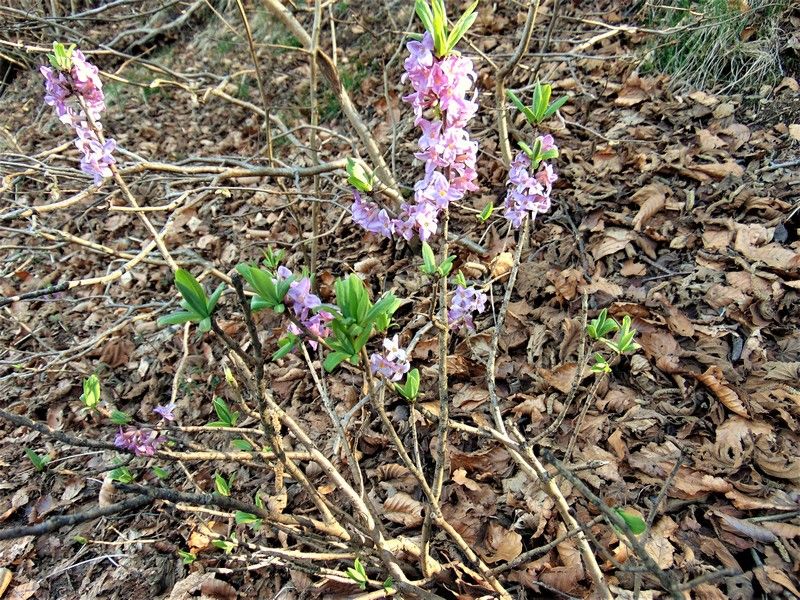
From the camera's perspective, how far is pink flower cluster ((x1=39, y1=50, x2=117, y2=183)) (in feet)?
5.07

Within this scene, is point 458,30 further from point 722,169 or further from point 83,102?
point 722,169

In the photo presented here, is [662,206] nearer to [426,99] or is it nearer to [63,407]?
[426,99]

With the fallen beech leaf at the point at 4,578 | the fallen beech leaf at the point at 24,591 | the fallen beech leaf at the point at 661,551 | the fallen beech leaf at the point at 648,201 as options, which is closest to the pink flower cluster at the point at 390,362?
the fallen beech leaf at the point at 661,551

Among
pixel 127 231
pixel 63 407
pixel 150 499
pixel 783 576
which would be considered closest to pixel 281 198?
pixel 127 231

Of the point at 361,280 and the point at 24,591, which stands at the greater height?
the point at 361,280

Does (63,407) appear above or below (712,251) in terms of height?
below

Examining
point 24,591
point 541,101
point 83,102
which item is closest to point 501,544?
point 541,101

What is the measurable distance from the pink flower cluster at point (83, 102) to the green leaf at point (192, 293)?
2.77 ft

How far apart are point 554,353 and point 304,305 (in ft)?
5.07

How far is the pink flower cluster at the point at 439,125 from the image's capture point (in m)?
1.13

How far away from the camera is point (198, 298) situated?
3.33 feet

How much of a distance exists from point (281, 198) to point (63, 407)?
2117 millimetres

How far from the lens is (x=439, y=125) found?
1187 mm

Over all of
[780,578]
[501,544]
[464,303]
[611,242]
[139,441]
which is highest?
[139,441]
